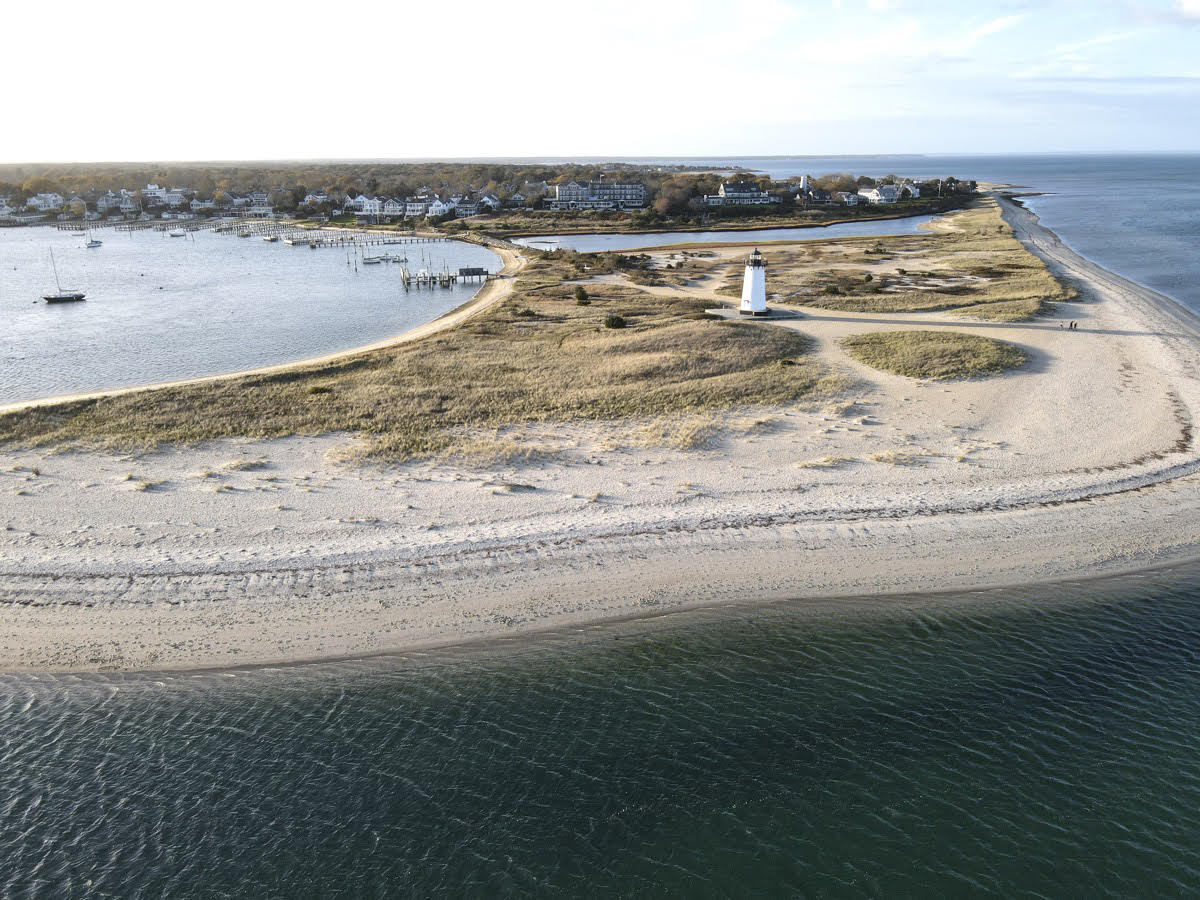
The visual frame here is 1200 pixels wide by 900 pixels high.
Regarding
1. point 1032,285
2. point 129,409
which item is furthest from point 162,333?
point 1032,285

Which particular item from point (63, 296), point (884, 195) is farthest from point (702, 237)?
point (63, 296)

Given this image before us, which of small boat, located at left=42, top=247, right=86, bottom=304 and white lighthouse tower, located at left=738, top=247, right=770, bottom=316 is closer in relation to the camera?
white lighthouse tower, located at left=738, top=247, right=770, bottom=316

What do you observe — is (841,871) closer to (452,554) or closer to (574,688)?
(574,688)

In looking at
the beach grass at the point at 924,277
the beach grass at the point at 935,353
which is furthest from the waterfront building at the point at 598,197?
the beach grass at the point at 935,353

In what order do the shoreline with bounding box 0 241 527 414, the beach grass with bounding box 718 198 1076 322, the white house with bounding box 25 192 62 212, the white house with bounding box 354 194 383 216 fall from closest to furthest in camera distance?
1. the shoreline with bounding box 0 241 527 414
2. the beach grass with bounding box 718 198 1076 322
3. the white house with bounding box 354 194 383 216
4. the white house with bounding box 25 192 62 212

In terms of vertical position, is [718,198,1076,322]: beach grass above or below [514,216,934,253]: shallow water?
below

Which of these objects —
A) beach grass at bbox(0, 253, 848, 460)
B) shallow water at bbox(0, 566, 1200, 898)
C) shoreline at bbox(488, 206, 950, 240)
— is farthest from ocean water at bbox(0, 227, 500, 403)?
shallow water at bbox(0, 566, 1200, 898)

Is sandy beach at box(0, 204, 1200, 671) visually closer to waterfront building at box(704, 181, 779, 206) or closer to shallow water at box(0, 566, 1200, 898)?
shallow water at box(0, 566, 1200, 898)
